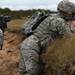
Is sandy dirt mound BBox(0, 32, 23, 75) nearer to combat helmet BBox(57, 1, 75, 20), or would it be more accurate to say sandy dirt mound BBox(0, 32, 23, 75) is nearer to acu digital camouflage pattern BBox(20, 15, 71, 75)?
acu digital camouflage pattern BBox(20, 15, 71, 75)

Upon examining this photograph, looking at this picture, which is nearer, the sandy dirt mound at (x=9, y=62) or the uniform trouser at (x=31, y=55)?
the uniform trouser at (x=31, y=55)

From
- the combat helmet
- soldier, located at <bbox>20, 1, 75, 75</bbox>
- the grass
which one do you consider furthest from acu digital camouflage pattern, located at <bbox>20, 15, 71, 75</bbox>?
the grass

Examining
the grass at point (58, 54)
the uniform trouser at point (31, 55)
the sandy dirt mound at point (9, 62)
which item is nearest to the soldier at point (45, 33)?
the uniform trouser at point (31, 55)

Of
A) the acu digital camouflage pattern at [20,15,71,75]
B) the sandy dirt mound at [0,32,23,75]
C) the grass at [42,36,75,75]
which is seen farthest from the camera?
the sandy dirt mound at [0,32,23,75]

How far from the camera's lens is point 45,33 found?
8.32m

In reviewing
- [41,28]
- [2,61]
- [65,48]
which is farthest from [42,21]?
[2,61]

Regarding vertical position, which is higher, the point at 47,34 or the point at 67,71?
the point at 47,34

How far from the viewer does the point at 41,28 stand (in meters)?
8.37

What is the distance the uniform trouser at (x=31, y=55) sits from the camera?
8.28 meters

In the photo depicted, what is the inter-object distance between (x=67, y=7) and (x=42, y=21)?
50 cm

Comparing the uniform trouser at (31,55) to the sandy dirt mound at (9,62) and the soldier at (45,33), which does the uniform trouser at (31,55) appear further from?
the sandy dirt mound at (9,62)

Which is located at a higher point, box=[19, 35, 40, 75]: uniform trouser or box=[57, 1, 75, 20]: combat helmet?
box=[57, 1, 75, 20]: combat helmet

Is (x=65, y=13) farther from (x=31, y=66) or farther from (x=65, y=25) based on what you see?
(x=31, y=66)

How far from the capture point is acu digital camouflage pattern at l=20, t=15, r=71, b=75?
8.26 meters
